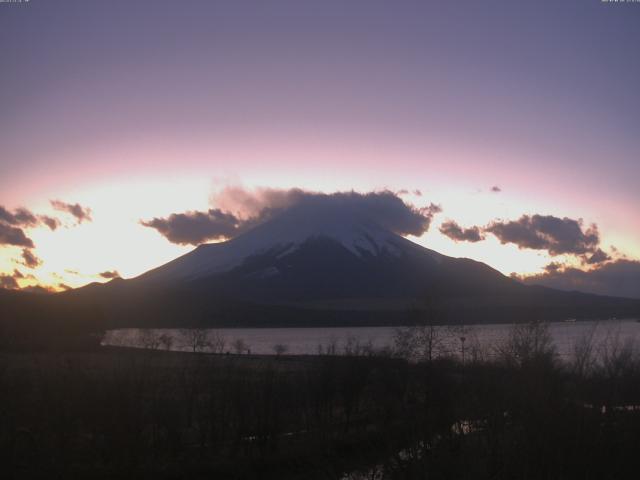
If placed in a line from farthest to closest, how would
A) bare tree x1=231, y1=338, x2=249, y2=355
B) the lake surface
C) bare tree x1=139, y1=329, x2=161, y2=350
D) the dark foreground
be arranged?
bare tree x1=231, y1=338, x2=249, y2=355
bare tree x1=139, y1=329, x2=161, y2=350
the lake surface
the dark foreground

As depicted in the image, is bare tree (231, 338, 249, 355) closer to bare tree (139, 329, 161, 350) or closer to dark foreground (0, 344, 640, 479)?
bare tree (139, 329, 161, 350)

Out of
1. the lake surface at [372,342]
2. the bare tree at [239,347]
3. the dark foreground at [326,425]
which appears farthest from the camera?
the bare tree at [239,347]

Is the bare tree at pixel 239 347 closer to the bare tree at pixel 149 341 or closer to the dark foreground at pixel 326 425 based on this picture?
the bare tree at pixel 149 341

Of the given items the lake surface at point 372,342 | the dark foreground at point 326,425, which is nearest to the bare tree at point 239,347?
the lake surface at point 372,342

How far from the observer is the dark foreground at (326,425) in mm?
12898

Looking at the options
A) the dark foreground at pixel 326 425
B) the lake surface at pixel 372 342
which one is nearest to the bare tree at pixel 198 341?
the lake surface at pixel 372 342

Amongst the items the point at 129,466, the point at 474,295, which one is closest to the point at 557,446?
the point at 129,466

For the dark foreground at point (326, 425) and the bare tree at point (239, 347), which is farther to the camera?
the bare tree at point (239, 347)

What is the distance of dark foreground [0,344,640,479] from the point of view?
1290 centimetres

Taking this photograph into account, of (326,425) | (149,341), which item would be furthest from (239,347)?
(326,425)

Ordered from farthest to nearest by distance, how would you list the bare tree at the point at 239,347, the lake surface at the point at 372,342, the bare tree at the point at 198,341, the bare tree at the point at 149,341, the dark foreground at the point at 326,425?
the bare tree at the point at 198,341 < the bare tree at the point at 239,347 < the bare tree at the point at 149,341 < the lake surface at the point at 372,342 < the dark foreground at the point at 326,425

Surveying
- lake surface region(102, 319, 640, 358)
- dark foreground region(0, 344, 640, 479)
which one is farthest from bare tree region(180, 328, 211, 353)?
dark foreground region(0, 344, 640, 479)

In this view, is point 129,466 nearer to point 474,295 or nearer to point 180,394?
point 180,394

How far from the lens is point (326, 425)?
79.0 ft
